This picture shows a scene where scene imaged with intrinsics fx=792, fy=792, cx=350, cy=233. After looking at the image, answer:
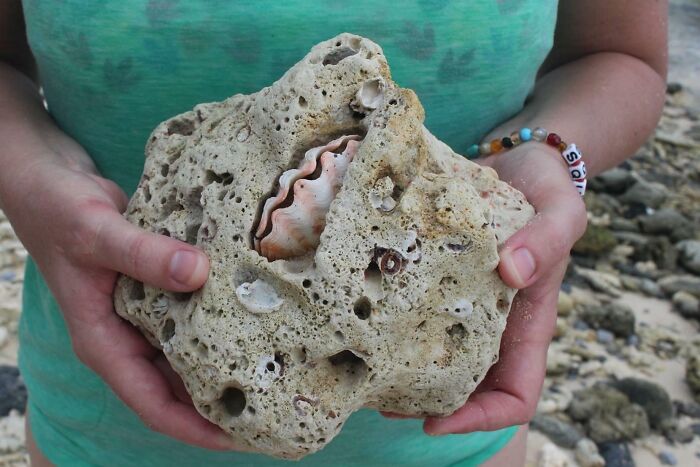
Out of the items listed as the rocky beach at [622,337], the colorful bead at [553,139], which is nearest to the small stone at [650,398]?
the rocky beach at [622,337]

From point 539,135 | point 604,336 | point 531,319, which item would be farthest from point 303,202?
point 604,336

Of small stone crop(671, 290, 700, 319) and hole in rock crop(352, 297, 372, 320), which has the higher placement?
hole in rock crop(352, 297, 372, 320)

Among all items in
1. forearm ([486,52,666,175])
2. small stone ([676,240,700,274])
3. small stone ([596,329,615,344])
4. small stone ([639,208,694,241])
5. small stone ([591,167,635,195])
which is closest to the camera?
forearm ([486,52,666,175])

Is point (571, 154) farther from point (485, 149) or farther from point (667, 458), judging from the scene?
point (667, 458)

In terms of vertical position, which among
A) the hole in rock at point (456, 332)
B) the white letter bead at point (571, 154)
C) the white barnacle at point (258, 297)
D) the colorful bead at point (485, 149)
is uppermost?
the white letter bead at point (571, 154)

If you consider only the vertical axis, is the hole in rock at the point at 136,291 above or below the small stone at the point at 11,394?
above

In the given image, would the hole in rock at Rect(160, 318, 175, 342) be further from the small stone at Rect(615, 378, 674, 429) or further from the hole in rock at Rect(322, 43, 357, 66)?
the small stone at Rect(615, 378, 674, 429)

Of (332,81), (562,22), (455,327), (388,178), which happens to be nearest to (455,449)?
(455,327)

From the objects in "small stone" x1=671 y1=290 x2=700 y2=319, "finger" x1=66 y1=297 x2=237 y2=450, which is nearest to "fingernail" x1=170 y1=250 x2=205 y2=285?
"finger" x1=66 y1=297 x2=237 y2=450

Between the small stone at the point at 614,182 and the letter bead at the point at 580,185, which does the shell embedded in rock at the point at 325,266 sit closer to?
the letter bead at the point at 580,185
